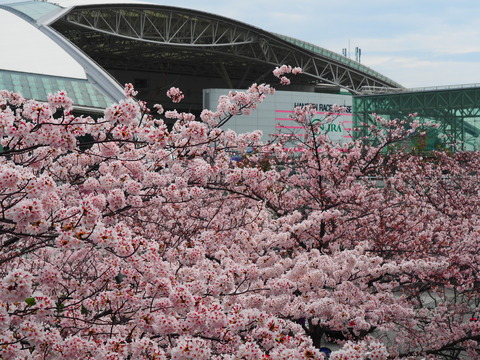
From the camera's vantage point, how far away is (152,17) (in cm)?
4384

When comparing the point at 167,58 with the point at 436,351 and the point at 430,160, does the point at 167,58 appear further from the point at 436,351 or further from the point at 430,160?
the point at 436,351

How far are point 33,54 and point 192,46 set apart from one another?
14519mm

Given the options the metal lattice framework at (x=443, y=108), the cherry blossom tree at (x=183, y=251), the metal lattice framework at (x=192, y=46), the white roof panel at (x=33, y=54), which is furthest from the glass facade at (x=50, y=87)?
the metal lattice framework at (x=443, y=108)

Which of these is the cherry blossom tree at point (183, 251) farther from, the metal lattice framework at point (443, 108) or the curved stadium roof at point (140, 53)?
the metal lattice framework at point (443, 108)

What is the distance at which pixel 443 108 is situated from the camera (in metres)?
45.2

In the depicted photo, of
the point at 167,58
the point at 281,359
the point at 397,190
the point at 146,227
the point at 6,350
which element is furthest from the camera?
the point at 167,58

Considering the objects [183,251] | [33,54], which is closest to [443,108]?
[33,54]

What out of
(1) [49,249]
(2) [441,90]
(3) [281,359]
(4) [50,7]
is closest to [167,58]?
(4) [50,7]

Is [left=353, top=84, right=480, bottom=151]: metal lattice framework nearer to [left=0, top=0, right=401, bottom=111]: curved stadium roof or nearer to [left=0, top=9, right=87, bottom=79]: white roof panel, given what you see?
[left=0, top=0, right=401, bottom=111]: curved stadium roof

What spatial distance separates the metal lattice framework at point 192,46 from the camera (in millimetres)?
42500

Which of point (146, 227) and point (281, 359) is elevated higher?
point (281, 359)

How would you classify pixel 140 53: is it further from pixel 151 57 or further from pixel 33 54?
pixel 33 54

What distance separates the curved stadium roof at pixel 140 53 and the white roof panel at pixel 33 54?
0.06m

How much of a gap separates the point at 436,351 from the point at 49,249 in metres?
5.73
